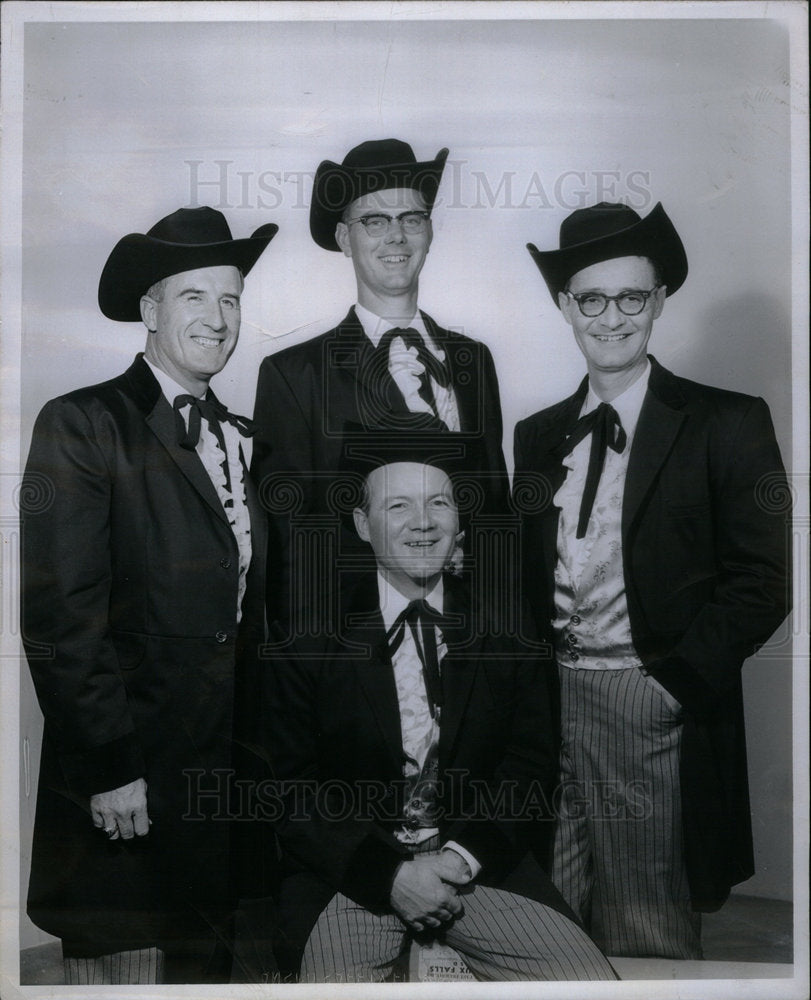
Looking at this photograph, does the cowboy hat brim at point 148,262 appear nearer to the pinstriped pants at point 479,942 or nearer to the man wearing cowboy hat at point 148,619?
the man wearing cowboy hat at point 148,619

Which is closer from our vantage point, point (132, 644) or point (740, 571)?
point (132, 644)

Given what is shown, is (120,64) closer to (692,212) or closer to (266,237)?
(266,237)

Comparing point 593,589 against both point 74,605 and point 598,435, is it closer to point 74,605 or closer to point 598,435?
point 598,435

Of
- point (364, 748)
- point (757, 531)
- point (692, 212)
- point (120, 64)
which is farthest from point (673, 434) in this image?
point (120, 64)

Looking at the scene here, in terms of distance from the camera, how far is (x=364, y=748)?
275 cm

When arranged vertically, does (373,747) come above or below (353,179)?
below

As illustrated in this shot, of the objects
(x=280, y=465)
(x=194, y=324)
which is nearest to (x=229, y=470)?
(x=280, y=465)

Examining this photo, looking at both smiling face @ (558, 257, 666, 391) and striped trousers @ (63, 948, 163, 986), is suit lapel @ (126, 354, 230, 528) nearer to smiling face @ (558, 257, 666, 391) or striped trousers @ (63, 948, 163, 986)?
smiling face @ (558, 257, 666, 391)

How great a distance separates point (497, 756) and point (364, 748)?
0.38 metres

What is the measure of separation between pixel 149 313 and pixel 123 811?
1.41 m

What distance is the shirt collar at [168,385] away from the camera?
280 centimetres

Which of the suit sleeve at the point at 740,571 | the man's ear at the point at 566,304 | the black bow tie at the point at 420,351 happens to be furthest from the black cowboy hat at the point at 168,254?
the suit sleeve at the point at 740,571

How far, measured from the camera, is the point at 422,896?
2752mm

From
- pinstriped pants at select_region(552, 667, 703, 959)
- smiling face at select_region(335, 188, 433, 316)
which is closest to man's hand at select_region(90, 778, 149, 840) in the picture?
pinstriped pants at select_region(552, 667, 703, 959)
